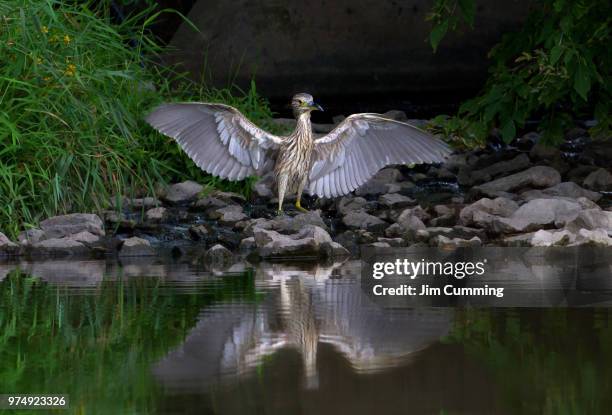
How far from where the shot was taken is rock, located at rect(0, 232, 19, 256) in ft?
→ 19.9

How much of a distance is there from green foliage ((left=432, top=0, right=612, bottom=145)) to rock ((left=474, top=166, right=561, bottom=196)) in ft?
0.72

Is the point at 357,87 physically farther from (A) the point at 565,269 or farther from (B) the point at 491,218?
(A) the point at 565,269

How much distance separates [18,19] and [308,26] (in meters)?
6.40

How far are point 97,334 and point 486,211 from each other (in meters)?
3.29

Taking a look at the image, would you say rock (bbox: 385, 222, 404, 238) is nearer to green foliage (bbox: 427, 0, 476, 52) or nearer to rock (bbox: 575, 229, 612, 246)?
rock (bbox: 575, 229, 612, 246)

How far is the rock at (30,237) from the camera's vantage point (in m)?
6.18

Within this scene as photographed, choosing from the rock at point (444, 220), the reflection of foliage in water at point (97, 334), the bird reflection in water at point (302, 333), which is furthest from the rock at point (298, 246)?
the bird reflection in water at point (302, 333)

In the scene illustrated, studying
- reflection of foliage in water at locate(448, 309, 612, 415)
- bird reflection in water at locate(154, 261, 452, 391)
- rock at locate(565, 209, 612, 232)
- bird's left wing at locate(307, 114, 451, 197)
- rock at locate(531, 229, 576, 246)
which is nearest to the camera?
reflection of foliage in water at locate(448, 309, 612, 415)

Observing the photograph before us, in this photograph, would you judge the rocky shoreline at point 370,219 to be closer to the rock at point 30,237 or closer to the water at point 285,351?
the rock at point 30,237

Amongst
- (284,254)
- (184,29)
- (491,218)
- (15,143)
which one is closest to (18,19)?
(15,143)

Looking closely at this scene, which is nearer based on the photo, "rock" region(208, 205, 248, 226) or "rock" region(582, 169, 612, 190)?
"rock" region(208, 205, 248, 226)

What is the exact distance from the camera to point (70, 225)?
6.35 meters

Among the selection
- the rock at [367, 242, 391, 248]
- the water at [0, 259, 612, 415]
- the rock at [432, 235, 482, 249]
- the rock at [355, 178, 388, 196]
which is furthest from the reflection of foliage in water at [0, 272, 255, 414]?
the rock at [355, 178, 388, 196]

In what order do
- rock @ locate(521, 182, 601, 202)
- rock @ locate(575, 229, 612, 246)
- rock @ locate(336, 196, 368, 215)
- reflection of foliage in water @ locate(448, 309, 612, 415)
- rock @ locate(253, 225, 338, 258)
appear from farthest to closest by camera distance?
rock @ locate(521, 182, 601, 202) → rock @ locate(336, 196, 368, 215) → rock @ locate(253, 225, 338, 258) → rock @ locate(575, 229, 612, 246) → reflection of foliage in water @ locate(448, 309, 612, 415)
